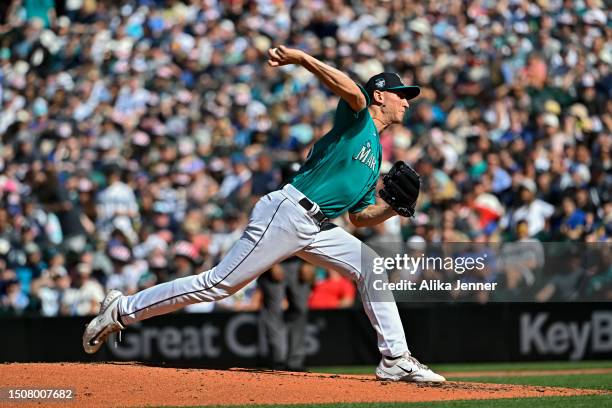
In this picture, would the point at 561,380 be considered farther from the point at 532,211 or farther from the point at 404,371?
the point at 532,211

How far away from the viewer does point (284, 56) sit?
7035 millimetres

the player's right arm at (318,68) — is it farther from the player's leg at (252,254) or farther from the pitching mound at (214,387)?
the pitching mound at (214,387)

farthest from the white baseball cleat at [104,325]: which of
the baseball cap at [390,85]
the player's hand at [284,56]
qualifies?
the baseball cap at [390,85]

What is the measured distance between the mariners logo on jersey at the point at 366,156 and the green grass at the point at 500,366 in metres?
4.94

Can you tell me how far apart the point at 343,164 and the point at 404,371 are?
149 cm

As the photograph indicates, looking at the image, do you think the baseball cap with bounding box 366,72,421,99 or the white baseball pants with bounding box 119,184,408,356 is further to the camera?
the baseball cap with bounding box 366,72,421,99

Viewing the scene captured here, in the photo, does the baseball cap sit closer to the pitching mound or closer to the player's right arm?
the player's right arm

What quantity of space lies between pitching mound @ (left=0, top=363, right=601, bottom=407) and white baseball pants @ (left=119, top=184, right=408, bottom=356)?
1.33 ft

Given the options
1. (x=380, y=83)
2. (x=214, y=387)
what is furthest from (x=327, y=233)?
(x=214, y=387)

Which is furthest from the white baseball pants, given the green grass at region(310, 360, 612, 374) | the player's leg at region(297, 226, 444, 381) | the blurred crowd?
the blurred crowd

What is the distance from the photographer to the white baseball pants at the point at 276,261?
756 centimetres

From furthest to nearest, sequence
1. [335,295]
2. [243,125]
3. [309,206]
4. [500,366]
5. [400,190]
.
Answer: [243,125], [335,295], [500,366], [400,190], [309,206]

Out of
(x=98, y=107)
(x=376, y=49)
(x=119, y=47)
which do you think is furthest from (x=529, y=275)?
(x=119, y=47)

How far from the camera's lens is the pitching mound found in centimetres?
732
